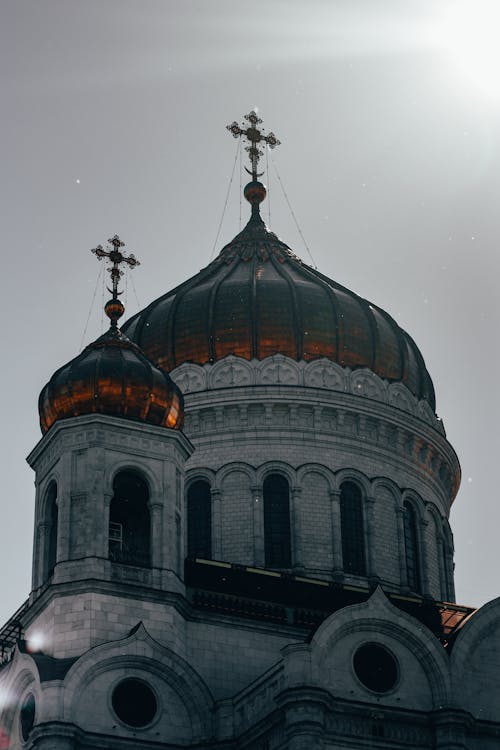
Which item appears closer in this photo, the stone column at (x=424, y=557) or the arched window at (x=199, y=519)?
the arched window at (x=199, y=519)

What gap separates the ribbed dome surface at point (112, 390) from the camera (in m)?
34.9

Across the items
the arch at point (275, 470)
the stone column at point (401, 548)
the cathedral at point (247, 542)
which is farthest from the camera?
the arch at point (275, 470)

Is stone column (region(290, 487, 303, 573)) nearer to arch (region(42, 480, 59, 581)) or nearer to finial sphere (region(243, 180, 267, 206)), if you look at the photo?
arch (region(42, 480, 59, 581))

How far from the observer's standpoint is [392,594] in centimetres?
3747

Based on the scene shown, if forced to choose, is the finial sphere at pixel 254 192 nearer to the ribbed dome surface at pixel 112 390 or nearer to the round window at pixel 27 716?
the ribbed dome surface at pixel 112 390

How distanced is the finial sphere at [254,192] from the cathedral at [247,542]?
4.08 meters

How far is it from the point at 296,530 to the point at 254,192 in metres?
13.6

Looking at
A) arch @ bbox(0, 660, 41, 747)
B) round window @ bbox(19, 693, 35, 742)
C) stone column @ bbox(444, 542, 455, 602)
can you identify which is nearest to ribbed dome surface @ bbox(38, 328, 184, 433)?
arch @ bbox(0, 660, 41, 747)

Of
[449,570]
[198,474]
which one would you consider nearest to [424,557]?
[449,570]

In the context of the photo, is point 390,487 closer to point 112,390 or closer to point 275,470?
point 275,470

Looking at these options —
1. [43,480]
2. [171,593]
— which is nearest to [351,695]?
[171,593]

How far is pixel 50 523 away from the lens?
115ft

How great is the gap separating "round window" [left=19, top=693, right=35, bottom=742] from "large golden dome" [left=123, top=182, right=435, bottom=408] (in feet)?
42.2

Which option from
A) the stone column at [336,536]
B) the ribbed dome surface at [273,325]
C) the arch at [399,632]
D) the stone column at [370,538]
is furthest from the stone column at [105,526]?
the ribbed dome surface at [273,325]
